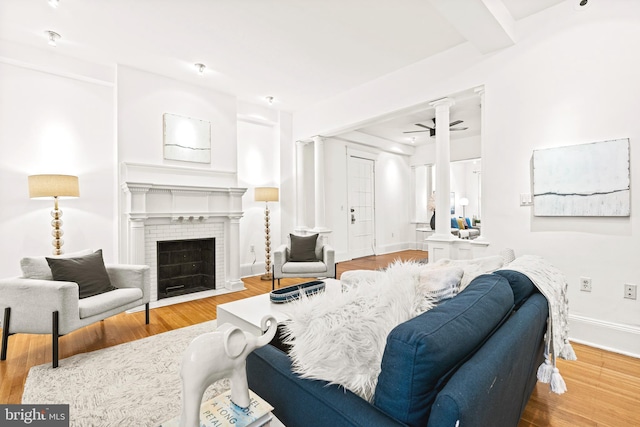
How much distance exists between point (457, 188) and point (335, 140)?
5438mm

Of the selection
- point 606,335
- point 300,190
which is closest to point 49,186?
point 300,190

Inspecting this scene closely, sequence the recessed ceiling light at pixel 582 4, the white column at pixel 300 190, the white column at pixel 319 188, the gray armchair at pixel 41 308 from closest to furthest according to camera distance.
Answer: the gray armchair at pixel 41 308 → the recessed ceiling light at pixel 582 4 → the white column at pixel 319 188 → the white column at pixel 300 190

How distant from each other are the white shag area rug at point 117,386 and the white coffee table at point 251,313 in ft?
1.35

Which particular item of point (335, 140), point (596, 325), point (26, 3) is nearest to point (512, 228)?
point (596, 325)

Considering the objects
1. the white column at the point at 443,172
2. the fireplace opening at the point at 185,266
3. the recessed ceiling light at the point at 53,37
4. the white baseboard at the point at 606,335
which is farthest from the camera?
the fireplace opening at the point at 185,266

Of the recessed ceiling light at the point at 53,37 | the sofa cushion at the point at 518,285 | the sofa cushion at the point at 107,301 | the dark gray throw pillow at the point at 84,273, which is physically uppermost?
the recessed ceiling light at the point at 53,37

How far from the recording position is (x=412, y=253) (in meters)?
7.68

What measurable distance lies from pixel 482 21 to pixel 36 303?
434 cm

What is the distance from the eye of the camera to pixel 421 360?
2.45ft

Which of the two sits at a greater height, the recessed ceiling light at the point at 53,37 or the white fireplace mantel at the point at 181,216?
the recessed ceiling light at the point at 53,37

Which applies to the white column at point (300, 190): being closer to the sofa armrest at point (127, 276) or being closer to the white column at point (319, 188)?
the white column at point (319, 188)

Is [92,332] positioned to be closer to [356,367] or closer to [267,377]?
[267,377]

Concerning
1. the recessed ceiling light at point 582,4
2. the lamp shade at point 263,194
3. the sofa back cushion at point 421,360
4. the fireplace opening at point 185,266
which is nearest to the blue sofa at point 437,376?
the sofa back cushion at point 421,360

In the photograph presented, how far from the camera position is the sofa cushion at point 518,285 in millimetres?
1427
